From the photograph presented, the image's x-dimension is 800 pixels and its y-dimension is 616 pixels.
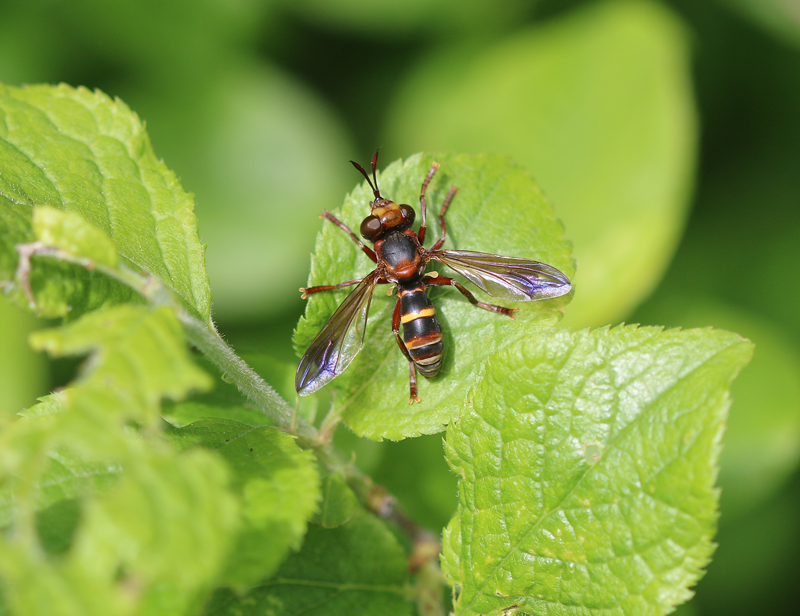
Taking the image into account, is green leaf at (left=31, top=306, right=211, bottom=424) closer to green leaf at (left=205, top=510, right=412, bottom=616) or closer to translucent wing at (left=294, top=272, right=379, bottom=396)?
green leaf at (left=205, top=510, right=412, bottom=616)

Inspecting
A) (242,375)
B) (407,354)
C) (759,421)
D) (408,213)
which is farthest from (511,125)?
(242,375)

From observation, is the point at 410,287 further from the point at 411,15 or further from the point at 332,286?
the point at 411,15

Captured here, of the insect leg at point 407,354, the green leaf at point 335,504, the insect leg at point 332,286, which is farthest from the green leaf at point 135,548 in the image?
the insect leg at point 332,286

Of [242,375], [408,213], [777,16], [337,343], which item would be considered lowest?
[242,375]

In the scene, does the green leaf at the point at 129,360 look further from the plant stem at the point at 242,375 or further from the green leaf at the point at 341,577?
the green leaf at the point at 341,577

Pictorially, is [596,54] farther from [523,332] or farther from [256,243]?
[523,332]

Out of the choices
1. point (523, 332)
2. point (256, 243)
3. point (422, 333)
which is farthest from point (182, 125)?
point (523, 332)
